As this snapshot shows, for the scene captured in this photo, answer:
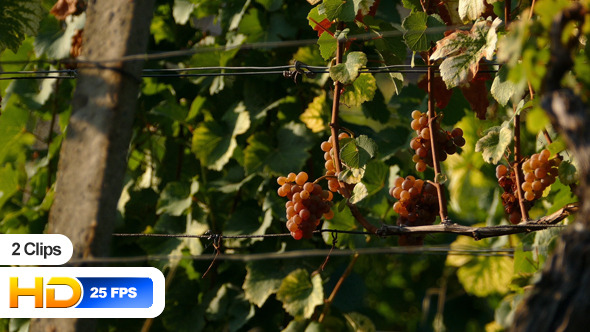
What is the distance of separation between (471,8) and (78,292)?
1356 mm

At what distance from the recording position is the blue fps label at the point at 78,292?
196 cm

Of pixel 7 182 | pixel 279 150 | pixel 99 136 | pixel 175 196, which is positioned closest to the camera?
pixel 99 136

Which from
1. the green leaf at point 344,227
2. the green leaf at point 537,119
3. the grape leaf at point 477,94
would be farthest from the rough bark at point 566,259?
the green leaf at point 344,227

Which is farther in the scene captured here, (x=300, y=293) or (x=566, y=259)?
(x=300, y=293)

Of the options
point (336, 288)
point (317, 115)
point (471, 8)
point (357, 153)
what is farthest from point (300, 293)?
point (471, 8)

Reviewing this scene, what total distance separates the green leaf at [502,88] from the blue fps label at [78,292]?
44.1 inches

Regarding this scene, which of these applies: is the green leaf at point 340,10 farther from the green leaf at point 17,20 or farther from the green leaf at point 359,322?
the green leaf at point 17,20

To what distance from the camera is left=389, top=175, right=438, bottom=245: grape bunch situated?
2.36 metres

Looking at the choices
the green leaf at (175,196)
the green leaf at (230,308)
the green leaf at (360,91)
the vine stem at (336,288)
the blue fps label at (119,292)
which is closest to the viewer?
the blue fps label at (119,292)

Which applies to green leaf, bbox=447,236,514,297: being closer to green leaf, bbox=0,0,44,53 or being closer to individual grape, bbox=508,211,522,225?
individual grape, bbox=508,211,522,225

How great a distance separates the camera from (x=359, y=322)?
3.26m

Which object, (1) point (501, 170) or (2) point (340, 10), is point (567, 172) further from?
(2) point (340, 10)

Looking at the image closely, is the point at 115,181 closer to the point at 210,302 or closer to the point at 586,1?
the point at 586,1

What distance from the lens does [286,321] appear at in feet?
11.2
